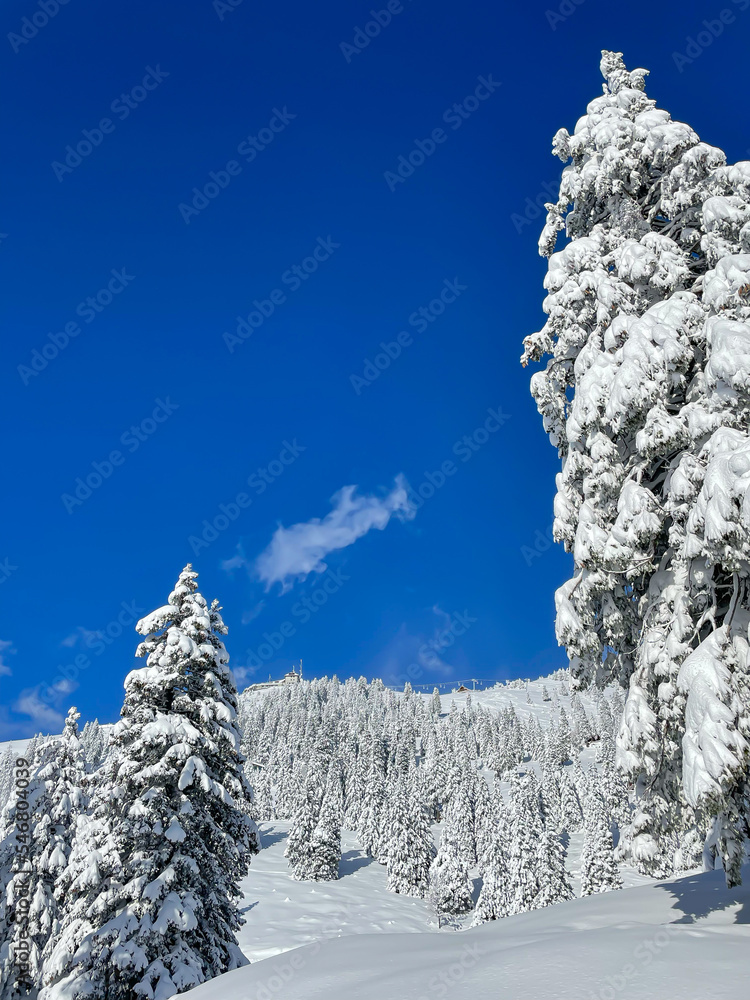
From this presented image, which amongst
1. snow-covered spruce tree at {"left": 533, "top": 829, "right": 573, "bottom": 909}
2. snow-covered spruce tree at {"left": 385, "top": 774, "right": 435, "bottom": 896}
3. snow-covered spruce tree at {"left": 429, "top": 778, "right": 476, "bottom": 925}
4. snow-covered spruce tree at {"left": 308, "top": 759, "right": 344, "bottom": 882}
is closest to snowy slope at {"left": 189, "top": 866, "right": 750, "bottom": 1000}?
snow-covered spruce tree at {"left": 533, "top": 829, "right": 573, "bottom": 909}

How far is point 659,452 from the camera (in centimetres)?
865

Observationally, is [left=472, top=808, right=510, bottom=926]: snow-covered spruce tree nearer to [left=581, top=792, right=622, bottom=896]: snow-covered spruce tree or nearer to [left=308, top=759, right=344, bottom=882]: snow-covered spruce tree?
[left=581, top=792, right=622, bottom=896]: snow-covered spruce tree

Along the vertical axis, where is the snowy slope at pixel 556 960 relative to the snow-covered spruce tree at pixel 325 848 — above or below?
above

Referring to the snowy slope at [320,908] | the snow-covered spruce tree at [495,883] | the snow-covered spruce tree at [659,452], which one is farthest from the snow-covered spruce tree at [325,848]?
the snow-covered spruce tree at [659,452]

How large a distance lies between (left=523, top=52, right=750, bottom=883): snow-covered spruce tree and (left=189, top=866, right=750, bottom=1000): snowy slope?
0.88 meters

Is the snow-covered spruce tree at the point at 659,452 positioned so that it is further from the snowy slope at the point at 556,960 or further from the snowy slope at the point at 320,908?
the snowy slope at the point at 320,908

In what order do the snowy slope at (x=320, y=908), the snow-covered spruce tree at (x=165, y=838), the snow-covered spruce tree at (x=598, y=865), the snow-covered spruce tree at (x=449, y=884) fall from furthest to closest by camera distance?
the snow-covered spruce tree at (x=449, y=884), the snow-covered spruce tree at (x=598, y=865), the snowy slope at (x=320, y=908), the snow-covered spruce tree at (x=165, y=838)

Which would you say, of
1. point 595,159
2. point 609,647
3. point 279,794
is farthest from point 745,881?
point 279,794

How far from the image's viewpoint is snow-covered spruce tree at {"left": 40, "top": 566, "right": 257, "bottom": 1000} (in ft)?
42.4

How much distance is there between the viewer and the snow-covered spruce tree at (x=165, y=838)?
42.4ft

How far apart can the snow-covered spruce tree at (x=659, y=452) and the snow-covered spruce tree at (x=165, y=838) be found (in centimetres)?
938

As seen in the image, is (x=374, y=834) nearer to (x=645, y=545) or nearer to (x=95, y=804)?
(x=95, y=804)

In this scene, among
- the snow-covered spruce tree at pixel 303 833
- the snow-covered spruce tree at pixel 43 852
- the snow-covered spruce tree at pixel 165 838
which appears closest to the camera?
the snow-covered spruce tree at pixel 165 838

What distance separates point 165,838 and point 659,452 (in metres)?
13.4
